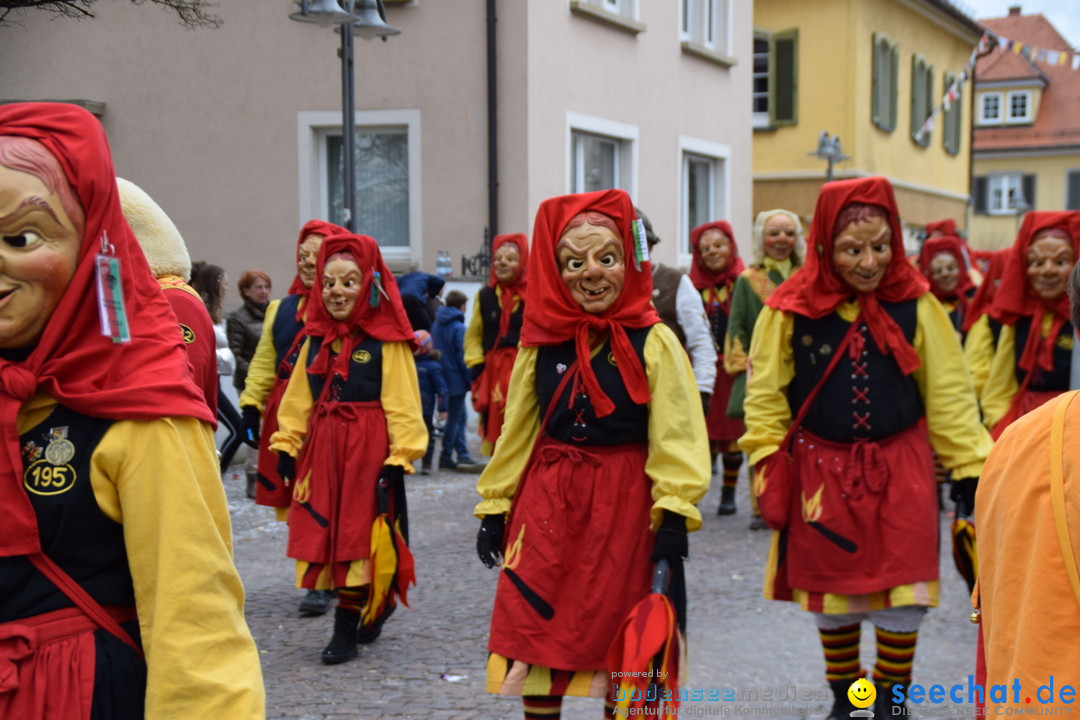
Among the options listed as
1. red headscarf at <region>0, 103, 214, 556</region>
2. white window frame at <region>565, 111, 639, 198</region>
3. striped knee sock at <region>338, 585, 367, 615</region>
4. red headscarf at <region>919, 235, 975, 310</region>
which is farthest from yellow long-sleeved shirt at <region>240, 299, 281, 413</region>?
white window frame at <region>565, 111, 639, 198</region>

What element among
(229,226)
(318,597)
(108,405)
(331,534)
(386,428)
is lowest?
(318,597)

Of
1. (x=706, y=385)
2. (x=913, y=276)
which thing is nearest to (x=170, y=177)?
(x=706, y=385)

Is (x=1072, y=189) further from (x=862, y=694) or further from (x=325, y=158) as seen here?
(x=862, y=694)

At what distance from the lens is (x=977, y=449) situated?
4.88 meters

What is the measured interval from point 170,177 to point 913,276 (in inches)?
472

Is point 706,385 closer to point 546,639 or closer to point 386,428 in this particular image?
point 386,428

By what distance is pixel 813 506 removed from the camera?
4957 mm

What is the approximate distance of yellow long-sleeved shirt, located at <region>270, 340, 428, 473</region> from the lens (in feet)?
20.1

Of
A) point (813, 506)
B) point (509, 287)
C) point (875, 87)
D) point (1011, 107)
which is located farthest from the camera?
point (1011, 107)

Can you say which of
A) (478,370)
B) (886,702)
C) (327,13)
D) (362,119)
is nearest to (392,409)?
(886,702)

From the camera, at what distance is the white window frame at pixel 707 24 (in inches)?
719

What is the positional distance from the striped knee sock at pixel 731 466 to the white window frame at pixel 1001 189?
44.6 m

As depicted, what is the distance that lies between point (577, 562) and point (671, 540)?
1.16 feet

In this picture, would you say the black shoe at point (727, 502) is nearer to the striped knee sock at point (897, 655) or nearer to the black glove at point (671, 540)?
the striped knee sock at point (897, 655)
